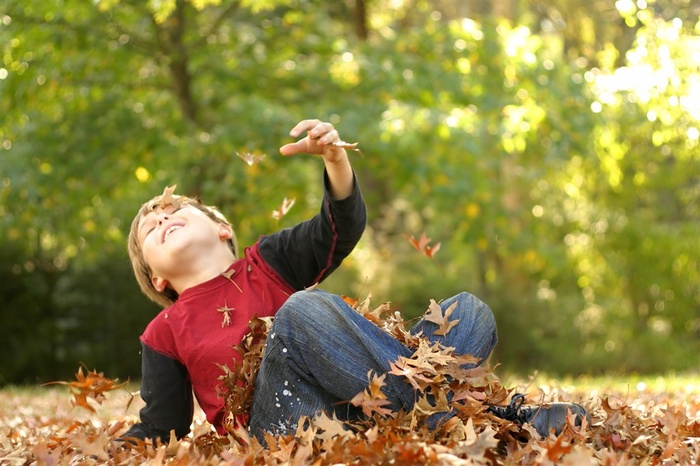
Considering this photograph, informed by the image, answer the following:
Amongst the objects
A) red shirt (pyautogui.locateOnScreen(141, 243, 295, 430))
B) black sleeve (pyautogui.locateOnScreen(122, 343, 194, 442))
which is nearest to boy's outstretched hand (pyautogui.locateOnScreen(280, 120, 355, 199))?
red shirt (pyautogui.locateOnScreen(141, 243, 295, 430))

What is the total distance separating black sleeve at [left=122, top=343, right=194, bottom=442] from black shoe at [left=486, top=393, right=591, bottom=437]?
3.35ft

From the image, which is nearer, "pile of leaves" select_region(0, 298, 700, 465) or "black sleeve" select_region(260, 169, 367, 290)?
"pile of leaves" select_region(0, 298, 700, 465)

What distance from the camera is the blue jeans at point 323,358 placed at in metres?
2.51

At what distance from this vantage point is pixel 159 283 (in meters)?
3.14

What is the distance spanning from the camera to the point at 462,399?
256cm

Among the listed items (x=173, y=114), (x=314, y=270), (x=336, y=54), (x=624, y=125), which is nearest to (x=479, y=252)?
(x=624, y=125)

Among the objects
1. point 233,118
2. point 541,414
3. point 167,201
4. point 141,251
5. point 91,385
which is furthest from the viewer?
point 233,118

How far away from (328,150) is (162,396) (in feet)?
3.18

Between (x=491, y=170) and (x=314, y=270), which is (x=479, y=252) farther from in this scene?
(x=314, y=270)

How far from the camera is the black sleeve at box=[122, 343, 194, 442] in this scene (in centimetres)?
296

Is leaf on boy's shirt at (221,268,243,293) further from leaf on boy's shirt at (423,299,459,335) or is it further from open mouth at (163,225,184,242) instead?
leaf on boy's shirt at (423,299,459,335)

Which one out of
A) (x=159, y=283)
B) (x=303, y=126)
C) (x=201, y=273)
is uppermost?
(x=303, y=126)

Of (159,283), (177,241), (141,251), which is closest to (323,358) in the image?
(177,241)

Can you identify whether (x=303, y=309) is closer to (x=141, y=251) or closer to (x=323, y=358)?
(x=323, y=358)
